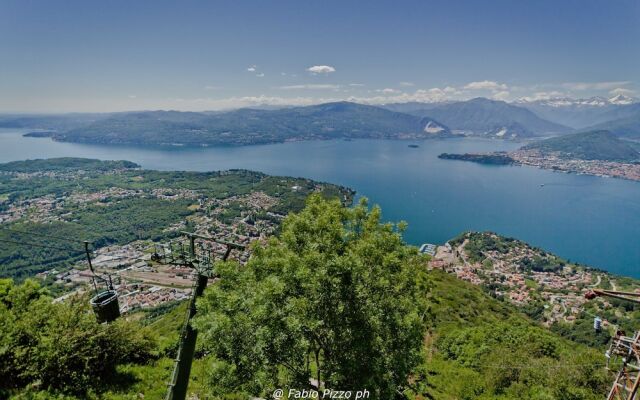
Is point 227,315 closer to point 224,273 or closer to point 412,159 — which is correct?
point 224,273

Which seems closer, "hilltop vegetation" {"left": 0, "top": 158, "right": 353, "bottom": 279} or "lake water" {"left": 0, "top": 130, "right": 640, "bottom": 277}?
"hilltop vegetation" {"left": 0, "top": 158, "right": 353, "bottom": 279}

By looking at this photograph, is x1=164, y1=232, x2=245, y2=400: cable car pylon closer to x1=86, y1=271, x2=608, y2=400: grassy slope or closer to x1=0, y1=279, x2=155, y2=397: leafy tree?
x1=86, y1=271, x2=608, y2=400: grassy slope

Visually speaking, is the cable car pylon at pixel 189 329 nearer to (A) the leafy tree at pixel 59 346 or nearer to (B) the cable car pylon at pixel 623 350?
(A) the leafy tree at pixel 59 346

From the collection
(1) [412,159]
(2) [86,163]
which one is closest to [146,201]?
(2) [86,163]

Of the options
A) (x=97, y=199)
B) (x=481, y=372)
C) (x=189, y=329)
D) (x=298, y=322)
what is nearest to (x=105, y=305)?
(x=189, y=329)

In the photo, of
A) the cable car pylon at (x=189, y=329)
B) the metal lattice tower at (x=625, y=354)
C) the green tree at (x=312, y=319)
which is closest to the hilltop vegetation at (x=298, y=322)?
the green tree at (x=312, y=319)

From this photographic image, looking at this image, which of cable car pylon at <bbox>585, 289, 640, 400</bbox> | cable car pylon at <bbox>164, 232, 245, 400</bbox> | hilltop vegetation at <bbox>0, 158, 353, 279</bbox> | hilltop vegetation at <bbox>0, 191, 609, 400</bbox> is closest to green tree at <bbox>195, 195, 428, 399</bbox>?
hilltop vegetation at <bbox>0, 191, 609, 400</bbox>
